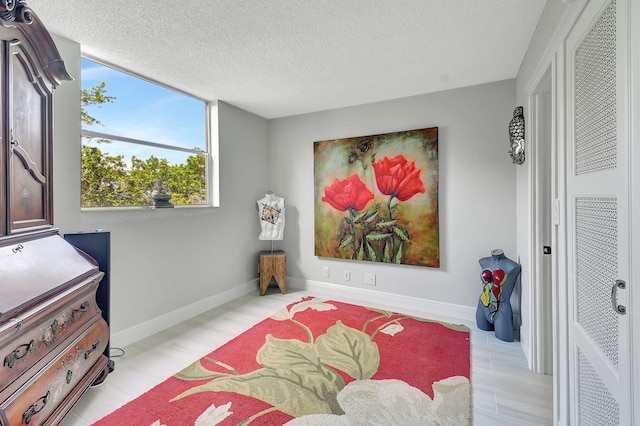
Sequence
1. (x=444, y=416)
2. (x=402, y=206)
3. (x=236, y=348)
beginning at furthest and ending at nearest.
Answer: (x=402, y=206) < (x=236, y=348) < (x=444, y=416)

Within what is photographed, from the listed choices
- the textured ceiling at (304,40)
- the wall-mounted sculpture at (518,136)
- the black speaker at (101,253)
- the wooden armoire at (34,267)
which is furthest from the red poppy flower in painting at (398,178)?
the wooden armoire at (34,267)

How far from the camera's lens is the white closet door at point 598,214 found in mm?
901

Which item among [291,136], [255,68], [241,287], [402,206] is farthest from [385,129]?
[241,287]

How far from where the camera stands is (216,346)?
248cm

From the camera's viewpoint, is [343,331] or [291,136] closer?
[343,331]

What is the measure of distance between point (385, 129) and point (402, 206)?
89 centimetres

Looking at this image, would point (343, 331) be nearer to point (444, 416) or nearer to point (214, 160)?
point (444, 416)

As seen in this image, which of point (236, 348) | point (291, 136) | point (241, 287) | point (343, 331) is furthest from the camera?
point (291, 136)

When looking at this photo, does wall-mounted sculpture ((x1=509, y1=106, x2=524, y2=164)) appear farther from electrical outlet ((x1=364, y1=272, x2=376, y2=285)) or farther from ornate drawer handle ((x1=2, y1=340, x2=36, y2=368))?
ornate drawer handle ((x1=2, y1=340, x2=36, y2=368))

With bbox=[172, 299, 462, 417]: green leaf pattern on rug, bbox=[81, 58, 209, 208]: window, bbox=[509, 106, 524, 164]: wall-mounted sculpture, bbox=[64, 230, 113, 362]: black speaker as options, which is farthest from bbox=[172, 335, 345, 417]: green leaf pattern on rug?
bbox=[509, 106, 524, 164]: wall-mounted sculpture

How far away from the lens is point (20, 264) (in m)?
1.39

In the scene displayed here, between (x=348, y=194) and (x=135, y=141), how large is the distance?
222 cm

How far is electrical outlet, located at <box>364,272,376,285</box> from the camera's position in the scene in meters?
3.52

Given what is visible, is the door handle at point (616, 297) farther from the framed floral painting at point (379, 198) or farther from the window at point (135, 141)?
the window at point (135, 141)
